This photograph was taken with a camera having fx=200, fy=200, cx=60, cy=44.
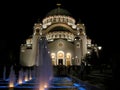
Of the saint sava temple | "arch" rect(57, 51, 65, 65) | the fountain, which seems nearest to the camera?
the fountain

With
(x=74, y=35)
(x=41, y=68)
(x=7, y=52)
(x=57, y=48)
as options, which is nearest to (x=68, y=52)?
(x=57, y=48)

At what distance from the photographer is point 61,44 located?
5062cm

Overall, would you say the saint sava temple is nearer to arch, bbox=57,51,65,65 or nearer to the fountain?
arch, bbox=57,51,65,65

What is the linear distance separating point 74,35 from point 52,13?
1201 centimetres

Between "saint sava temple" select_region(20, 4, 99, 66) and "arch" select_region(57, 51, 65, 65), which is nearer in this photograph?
"saint sava temple" select_region(20, 4, 99, 66)

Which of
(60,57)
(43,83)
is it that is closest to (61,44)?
(60,57)

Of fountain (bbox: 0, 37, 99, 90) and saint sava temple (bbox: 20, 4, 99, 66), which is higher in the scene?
saint sava temple (bbox: 20, 4, 99, 66)

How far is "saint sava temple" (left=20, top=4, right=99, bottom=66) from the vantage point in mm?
50438

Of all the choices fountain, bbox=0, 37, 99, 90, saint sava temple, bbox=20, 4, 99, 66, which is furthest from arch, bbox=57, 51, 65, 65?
fountain, bbox=0, 37, 99, 90

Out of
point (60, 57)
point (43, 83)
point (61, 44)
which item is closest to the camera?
point (43, 83)

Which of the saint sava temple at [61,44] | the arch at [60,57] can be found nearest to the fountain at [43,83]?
the saint sava temple at [61,44]

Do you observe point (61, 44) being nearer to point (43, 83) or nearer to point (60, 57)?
point (60, 57)

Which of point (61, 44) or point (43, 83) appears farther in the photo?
point (61, 44)

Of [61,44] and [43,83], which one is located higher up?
[61,44]
